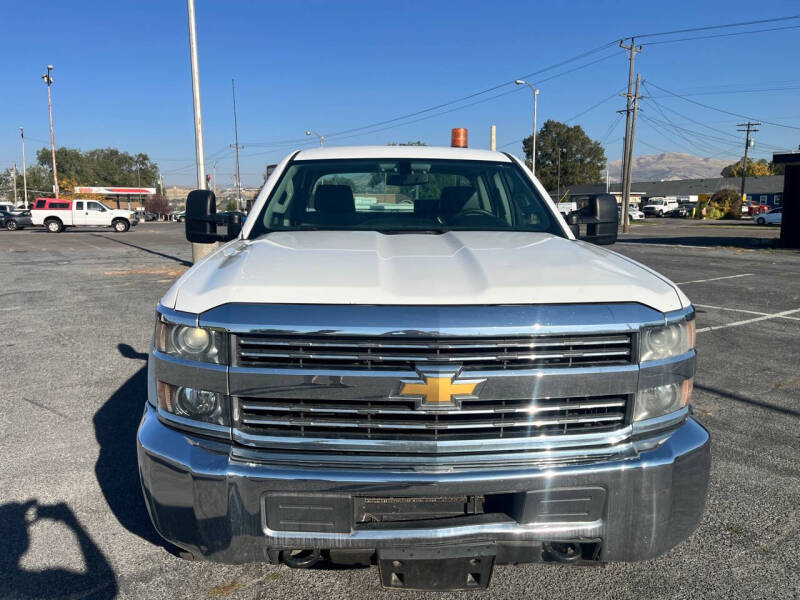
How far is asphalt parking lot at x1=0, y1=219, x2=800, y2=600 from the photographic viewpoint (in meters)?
2.61

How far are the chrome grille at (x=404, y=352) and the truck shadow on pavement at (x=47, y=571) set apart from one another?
1280 mm

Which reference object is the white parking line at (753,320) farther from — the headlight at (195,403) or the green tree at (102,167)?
the green tree at (102,167)

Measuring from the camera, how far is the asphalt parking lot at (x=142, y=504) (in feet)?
8.57

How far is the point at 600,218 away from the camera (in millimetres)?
3773

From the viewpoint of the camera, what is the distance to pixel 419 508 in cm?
209

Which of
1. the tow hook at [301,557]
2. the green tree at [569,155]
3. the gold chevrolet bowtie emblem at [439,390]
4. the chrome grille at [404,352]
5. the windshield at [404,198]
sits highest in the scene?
the green tree at [569,155]

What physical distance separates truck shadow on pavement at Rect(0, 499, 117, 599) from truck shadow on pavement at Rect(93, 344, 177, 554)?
207 millimetres

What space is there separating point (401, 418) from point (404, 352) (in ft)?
0.73

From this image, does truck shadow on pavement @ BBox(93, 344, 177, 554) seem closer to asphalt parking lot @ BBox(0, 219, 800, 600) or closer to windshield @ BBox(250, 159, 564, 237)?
asphalt parking lot @ BBox(0, 219, 800, 600)

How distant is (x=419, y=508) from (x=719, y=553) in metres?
1.61

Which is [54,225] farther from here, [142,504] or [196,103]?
[142,504]

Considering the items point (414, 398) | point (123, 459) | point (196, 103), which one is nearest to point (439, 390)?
point (414, 398)

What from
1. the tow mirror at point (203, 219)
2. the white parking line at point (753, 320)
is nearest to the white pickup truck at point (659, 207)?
the white parking line at point (753, 320)

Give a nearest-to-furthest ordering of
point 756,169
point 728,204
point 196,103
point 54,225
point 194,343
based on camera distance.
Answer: point 194,343
point 196,103
point 54,225
point 728,204
point 756,169
